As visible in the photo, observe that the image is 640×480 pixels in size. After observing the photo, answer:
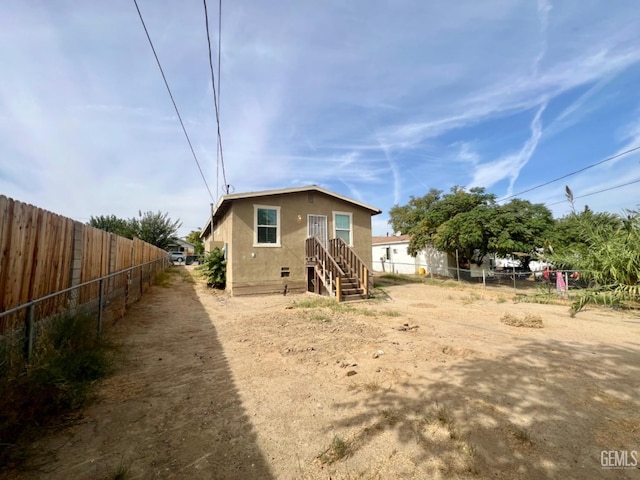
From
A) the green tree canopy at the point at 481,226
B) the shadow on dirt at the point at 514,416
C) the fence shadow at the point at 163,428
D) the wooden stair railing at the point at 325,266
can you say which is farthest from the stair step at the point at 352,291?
the green tree canopy at the point at 481,226

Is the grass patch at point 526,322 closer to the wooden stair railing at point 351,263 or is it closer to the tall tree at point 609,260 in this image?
the wooden stair railing at point 351,263

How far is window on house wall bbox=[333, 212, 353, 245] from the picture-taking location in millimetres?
12336

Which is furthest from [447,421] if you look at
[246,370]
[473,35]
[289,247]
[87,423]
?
[473,35]

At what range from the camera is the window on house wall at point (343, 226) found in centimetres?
1234

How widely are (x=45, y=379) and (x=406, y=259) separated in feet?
80.9

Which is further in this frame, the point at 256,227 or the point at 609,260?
the point at 256,227

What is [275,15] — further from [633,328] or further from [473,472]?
[633,328]

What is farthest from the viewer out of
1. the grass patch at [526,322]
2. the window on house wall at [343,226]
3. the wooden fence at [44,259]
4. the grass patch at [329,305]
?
the window on house wall at [343,226]

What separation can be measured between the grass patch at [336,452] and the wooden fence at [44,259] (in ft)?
11.3

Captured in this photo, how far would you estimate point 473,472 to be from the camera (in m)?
1.96

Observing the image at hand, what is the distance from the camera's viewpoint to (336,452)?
222 cm

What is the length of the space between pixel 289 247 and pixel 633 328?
9.60 metres

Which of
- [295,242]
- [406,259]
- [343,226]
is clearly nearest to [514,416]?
[295,242]

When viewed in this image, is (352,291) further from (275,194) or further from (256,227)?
(275,194)
